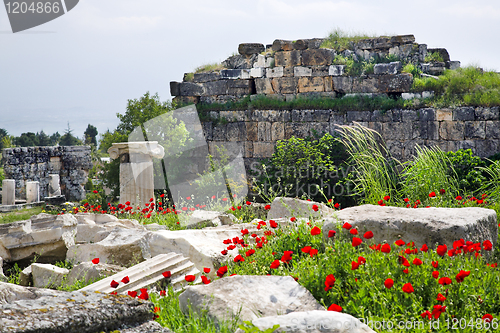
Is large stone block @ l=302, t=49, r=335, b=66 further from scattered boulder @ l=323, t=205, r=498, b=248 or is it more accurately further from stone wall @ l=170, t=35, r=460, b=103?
scattered boulder @ l=323, t=205, r=498, b=248

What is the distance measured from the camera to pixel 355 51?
10.9 metres

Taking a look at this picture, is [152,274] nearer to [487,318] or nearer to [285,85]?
[487,318]

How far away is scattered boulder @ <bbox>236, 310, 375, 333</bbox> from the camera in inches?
80.4

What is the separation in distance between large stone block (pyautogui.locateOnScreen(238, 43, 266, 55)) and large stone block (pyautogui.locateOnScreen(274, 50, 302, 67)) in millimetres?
622

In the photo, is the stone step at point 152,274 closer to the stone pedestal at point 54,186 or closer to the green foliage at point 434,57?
the green foliage at point 434,57

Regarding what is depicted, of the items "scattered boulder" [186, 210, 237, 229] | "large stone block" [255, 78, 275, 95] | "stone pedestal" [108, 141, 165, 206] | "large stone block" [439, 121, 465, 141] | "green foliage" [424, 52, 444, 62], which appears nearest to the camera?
"scattered boulder" [186, 210, 237, 229]

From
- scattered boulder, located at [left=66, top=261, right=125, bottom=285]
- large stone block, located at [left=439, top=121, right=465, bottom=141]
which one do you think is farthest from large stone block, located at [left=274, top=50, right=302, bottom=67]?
scattered boulder, located at [left=66, top=261, right=125, bottom=285]

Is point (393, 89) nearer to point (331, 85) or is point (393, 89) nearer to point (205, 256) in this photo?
point (331, 85)

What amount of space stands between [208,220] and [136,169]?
191 cm

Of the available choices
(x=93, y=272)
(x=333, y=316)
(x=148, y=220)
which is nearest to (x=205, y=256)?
(x=93, y=272)

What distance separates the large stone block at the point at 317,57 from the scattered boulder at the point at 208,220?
6031mm

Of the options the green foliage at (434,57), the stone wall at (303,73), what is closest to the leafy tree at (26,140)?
the stone wall at (303,73)

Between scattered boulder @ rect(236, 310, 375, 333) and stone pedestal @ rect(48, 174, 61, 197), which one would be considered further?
stone pedestal @ rect(48, 174, 61, 197)

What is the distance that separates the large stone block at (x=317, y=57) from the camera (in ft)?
35.2
